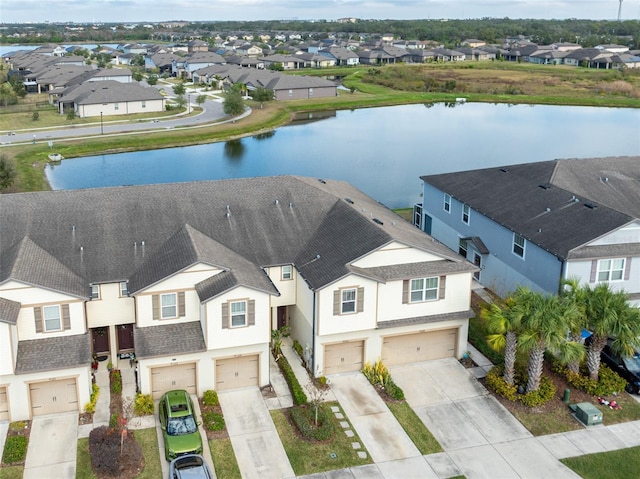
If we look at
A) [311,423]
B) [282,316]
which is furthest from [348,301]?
[311,423]

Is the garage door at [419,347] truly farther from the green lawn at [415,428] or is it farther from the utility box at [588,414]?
→ the utility box at [588,414]

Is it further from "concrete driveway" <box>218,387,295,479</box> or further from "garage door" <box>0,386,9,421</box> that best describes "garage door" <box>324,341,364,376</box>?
"garage door" <box>0,386,9,421</box>

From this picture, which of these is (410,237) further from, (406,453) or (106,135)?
(106,135)

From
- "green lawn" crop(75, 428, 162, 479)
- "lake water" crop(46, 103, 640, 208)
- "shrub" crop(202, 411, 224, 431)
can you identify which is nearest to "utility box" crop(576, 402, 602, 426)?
"shrub" crop(202, 411, 224, 431)

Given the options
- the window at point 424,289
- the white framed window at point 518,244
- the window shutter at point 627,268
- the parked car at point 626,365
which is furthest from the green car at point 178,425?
the window shutter at point 627,268

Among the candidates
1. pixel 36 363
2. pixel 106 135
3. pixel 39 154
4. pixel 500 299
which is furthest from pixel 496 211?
pixel 106 135

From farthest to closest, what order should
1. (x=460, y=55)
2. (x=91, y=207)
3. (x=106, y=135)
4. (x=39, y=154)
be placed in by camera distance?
(x=460, y=55) → (x=106, y=135) → (x=39, y=154) → (x=91, y=207)
